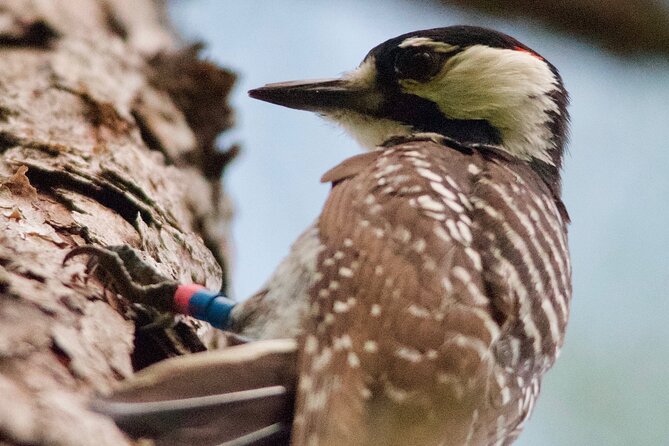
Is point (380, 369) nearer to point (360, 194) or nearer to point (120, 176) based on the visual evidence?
point (360, 194)

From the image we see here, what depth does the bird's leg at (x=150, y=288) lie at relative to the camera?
2.17 meters

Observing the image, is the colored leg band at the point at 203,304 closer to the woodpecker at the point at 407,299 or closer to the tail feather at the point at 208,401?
the woodpecker at the point at 407,299

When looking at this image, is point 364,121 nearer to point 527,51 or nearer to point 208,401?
point 527,51

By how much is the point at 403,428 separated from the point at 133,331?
2.28 ft

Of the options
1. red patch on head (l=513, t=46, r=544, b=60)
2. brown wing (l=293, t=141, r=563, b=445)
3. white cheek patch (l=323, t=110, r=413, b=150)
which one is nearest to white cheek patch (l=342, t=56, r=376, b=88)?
white cheek patch (l=323, t=110, r=413, b=150)

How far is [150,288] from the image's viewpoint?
2.24 m

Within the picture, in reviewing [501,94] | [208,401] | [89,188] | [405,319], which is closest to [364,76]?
[501,94]


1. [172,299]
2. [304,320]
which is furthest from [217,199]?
[304,320]

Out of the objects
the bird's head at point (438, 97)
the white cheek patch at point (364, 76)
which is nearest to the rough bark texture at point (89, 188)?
the bird's head at point (438, 97)

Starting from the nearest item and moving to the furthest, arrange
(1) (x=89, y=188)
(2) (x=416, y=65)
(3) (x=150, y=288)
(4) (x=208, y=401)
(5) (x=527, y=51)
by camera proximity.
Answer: (4) (x=208, y=401) → (3) (x=150, y=288) → (1) (x=89, y=188) → (2) (x=416, y=65) → (5) (x=527, y=51)

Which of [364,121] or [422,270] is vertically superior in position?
[364,121]

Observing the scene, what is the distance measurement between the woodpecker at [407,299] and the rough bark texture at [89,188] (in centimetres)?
14

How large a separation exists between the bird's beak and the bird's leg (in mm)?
974

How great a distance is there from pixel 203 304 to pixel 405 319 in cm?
64
